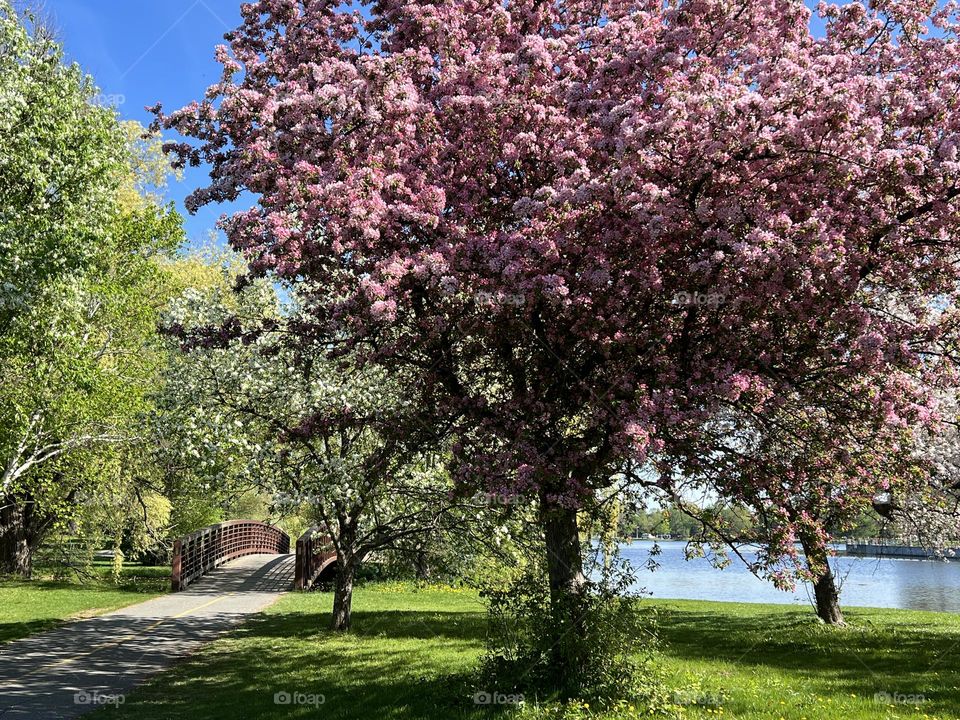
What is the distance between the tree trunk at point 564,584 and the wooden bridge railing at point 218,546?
1858 cm

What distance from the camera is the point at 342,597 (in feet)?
51.9

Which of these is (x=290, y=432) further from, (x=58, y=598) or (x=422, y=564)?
(x=58, y=598)

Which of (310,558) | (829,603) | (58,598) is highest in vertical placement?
(310,558)

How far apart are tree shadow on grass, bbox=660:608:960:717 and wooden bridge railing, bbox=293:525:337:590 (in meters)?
13.0

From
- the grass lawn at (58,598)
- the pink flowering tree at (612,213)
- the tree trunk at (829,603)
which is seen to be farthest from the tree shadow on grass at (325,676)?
the tree trunk at (829,603)

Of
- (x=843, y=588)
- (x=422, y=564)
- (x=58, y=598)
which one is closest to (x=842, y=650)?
(x=422, y=564)

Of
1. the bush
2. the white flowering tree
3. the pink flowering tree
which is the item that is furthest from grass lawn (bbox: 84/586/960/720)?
the pink flowering tree

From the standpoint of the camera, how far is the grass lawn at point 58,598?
16031 millimetres

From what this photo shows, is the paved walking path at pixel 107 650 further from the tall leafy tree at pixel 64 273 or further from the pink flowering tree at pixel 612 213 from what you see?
the pink flowering tree at pixel 612 213

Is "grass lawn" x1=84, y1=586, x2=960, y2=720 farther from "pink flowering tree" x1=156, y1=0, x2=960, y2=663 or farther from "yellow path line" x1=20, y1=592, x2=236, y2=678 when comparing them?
"pink flowering tree" x1=156, y1=0, x2=960, y2=663

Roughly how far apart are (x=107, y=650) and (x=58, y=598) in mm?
8561

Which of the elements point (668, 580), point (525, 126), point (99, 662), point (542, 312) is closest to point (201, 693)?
point (99, 662)

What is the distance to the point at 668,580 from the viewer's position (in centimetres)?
4819

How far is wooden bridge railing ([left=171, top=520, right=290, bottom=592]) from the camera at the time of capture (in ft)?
79.7
